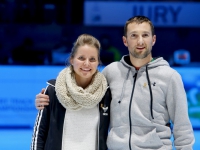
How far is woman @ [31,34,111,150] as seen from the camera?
2658 mm

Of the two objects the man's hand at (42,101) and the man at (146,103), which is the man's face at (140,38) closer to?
the man at (146,103)

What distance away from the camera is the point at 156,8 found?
32.9 ft

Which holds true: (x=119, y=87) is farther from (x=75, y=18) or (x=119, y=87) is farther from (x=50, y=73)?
(x=75, y=18)

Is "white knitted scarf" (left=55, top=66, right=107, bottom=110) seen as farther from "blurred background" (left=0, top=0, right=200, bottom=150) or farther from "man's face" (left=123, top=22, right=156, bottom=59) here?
"blurred background" (left=0, top=0, right=200, bottom=150)

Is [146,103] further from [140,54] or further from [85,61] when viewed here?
[85,61]

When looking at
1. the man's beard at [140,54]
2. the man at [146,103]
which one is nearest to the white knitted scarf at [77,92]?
the man at [146,103]

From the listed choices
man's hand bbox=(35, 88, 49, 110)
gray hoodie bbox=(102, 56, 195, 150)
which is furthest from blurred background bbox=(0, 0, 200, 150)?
gray hoodie bbox=(102, 56, 195, 150)

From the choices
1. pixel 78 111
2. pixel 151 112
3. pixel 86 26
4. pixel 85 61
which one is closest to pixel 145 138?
pixel 151 112

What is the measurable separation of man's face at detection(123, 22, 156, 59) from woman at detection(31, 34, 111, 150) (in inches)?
9.0

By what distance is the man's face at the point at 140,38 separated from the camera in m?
2.67

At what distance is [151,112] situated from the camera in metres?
2.63

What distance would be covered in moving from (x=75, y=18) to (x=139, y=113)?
7777 millimetres

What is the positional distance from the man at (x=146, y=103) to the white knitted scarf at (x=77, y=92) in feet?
0.35

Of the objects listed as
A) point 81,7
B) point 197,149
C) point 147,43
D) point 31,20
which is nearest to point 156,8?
point 81,7
